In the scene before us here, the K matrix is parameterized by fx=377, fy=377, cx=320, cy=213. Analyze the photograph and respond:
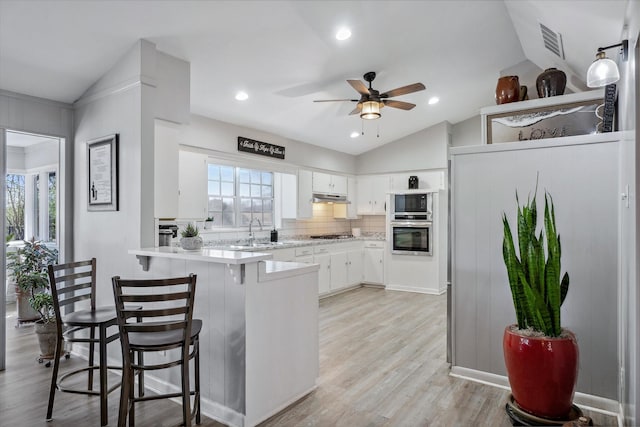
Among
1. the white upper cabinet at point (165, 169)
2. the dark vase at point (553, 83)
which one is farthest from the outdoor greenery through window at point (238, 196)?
the dark vase at point (553, 83)

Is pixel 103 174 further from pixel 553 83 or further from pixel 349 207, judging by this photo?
pixel 349 207

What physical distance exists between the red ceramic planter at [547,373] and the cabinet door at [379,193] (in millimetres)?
5100

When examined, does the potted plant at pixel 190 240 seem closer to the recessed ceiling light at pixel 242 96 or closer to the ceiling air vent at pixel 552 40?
the recessed ceiling light at pixel 242 96

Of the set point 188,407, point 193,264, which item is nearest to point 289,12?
point 193,264

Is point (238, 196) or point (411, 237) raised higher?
point (238, 196)

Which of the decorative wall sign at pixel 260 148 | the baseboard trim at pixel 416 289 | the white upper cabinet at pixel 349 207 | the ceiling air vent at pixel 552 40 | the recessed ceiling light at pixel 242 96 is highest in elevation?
the ceiling air vent at pixel 552 40

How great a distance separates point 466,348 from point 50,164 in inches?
221

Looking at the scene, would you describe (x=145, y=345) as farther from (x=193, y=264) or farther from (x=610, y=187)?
(x=610, y=187)

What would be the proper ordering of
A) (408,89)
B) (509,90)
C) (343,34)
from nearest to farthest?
(509,90), (343,34), (408,89)

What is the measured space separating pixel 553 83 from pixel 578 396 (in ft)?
8.34

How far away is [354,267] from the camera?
677 cm

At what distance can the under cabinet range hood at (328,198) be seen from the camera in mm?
6590

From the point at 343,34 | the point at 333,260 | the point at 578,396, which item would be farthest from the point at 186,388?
the point at 333,260

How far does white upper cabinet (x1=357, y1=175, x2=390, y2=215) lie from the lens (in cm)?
738
